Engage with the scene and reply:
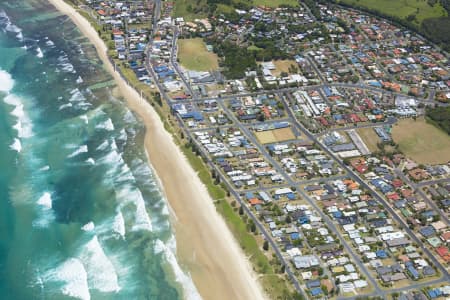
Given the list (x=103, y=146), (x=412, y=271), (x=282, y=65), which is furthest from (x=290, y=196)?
(x=282, y=65)

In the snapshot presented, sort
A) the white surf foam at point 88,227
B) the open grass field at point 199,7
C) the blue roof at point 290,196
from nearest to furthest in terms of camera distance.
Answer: the white surf foam at point 88,227, the blue roof at point 290,196, the open grass field at point 199,7

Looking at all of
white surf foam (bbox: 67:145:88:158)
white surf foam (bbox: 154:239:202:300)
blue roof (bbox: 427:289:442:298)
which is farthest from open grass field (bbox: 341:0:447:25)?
white surf foam (bbox: 154:239:202:300)

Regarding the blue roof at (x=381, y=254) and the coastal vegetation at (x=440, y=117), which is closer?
the blue roof at (x=381, y=254)

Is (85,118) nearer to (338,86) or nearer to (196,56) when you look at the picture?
(196,56)

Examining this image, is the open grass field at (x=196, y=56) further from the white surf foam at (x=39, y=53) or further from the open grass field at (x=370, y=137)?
the open grass field at (x=370, y=137)

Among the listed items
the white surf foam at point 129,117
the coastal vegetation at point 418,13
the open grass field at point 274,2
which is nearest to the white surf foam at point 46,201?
the white surf foam at point 129,117
